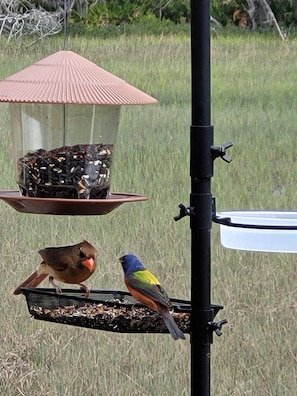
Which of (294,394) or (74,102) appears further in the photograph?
(294,394)

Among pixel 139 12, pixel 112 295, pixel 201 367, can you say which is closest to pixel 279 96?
pixel 139 12

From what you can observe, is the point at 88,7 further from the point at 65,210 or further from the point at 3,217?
the point at 65,210

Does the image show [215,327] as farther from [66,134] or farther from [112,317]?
[66,134]

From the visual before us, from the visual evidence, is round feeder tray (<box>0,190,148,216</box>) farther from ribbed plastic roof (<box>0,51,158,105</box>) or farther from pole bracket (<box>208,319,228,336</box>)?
pole bracket (<box>208,319,228,336</box>)

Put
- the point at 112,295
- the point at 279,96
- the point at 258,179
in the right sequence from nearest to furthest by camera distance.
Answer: the point at 112,295 < the point at 258,179 < the point at 279,96

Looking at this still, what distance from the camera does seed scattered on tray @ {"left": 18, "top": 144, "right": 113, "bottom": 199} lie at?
1.95 meters

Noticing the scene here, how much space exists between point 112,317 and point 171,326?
0.38ft

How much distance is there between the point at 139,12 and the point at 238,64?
1.34 meters

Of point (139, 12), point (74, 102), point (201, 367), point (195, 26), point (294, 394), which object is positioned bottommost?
point (294, 394)

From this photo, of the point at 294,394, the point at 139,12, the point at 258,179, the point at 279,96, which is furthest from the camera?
the point at 139,12

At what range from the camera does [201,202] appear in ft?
5.57

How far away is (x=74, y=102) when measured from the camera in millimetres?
1769

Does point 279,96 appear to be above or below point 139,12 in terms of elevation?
below

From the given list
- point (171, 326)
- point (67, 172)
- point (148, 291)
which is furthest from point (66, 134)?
point (171, 326)
